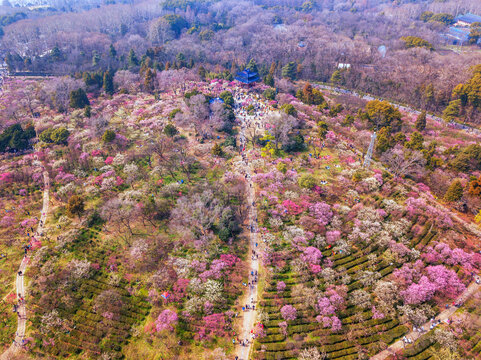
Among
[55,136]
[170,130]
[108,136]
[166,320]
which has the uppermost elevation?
[170,130]

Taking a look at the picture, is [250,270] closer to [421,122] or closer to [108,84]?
[421,122]

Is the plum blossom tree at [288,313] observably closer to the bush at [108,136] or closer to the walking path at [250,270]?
the walking path at [250,270]

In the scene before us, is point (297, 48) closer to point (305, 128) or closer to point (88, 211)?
point (305, 128)

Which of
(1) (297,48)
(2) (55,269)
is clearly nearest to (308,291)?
(2) (55,269)

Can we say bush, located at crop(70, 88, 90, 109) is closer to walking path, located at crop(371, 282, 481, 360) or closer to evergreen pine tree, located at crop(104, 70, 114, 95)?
evergreen pine tree, located at crop(104, 70, 114, 95)

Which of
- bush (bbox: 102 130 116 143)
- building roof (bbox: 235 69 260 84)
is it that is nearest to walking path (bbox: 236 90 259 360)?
bush (bbox: 102 130 116 143)

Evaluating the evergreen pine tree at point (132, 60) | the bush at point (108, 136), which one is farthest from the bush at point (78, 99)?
the evergreen pine tree at point (132, 60)

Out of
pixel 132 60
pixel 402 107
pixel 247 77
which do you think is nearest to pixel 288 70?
pixel 247 77

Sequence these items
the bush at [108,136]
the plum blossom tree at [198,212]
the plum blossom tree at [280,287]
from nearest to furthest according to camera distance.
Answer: the plum blossom tree at [280,287] < the plum blossom tree at [198,212] < the bush at [108,136]
